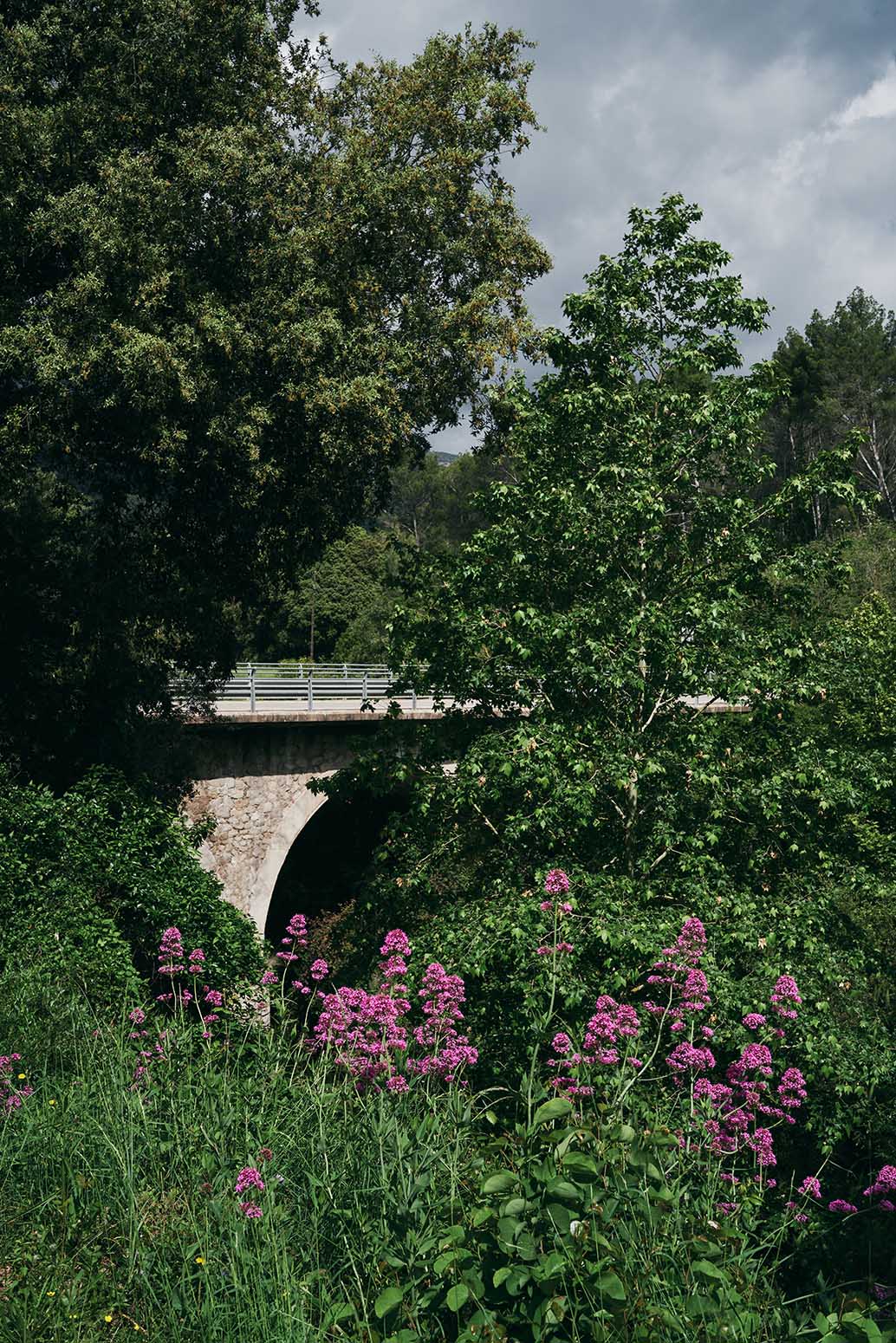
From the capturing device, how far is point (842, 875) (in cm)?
910

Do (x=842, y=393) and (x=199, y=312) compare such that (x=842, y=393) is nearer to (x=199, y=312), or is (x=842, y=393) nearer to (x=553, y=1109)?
(x=199, y=312)

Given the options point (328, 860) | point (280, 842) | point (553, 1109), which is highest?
point (553, 1109)

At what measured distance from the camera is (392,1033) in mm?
4434

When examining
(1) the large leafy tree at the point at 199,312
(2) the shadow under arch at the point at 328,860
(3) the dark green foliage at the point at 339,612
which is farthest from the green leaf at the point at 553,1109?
(3) the dark green foliage at the point at 339,612

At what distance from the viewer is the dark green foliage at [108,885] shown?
9.20m

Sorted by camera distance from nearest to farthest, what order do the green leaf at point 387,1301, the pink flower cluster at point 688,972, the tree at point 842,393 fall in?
the green leaf at point 387,1301, the pink flower cluster at point 688,972, the tree at point 842,393

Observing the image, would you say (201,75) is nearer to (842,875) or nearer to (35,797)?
(35,797)

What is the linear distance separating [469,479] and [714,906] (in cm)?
6798

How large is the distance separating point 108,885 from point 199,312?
A: 579cm

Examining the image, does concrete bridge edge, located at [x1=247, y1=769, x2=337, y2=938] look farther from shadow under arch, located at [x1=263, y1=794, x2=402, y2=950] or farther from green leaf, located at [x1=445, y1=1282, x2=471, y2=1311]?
green leaf, located at [x1=445, y1=1282, x2=471, y2=1311]

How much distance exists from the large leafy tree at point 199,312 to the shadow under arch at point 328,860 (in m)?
13.3

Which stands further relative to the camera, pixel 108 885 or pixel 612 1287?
pixel 108 885

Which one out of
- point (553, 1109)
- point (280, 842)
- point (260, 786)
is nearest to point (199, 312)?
point (553, 1109)

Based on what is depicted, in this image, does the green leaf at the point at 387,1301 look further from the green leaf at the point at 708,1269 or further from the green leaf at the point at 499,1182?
the green leaf at the point at 708,1269
